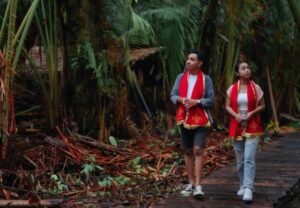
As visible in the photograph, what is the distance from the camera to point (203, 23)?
11281mm

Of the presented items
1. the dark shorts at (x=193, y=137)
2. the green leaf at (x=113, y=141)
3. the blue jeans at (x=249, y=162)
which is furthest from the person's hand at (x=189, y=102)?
the green leaf at (x=113, y=141)

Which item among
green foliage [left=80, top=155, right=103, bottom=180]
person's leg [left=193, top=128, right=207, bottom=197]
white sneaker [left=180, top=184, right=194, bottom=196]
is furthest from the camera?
green foliage [left=80, top=155, right=103, bottom=180]

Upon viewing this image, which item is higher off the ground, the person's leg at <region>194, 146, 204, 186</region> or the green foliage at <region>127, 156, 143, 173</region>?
the person's leg at <region>194, 146, 204, 186</region>

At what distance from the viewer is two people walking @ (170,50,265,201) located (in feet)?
21.1

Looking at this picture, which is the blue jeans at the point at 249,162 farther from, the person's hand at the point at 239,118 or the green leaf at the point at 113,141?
the green leaf at the point at 113,141

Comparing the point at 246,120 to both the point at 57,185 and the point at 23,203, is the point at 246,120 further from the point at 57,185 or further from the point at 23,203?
the point at 23,203

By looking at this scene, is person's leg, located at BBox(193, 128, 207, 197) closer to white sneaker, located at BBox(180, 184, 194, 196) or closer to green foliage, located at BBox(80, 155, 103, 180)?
white sneaker, located at BBox(180, 184, 194, 196)

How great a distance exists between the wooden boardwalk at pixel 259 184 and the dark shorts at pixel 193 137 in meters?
0.55

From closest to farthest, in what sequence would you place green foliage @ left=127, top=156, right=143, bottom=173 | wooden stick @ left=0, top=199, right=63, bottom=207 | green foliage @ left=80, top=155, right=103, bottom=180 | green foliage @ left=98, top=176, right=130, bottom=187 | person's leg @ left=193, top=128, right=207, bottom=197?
1. wooden stick @ left=0, top=199, right=63, bottom=207
2. person's leg @ left=193, top=128, right=207, bottom=197
3. green foliage @ left=98, top=176, right=130, bottom=187
4. green foliage @ left=80, top=155, right=103, bottom=180
5. green foliage @ left=127, top=156, right=143, bottom=173

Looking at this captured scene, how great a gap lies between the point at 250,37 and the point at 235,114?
7598mm

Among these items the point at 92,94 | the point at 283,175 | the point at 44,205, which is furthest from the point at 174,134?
the point at 44,205

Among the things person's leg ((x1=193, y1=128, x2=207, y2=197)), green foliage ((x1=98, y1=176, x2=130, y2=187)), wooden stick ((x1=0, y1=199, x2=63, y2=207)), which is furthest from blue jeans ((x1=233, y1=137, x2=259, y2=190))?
wooden stick ((x1=0, y1=199, x2=63, y2=207))

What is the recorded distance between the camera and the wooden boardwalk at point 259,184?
6.29 m

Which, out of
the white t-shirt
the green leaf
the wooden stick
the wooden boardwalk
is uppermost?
the white t-shirt
